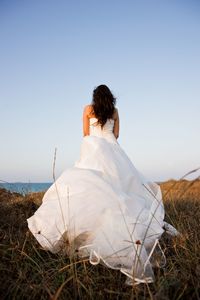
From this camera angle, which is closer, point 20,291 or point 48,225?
point 20,291

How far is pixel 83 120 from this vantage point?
586 cm

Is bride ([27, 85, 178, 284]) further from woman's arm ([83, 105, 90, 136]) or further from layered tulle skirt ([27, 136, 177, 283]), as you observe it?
woman's arm ([83, 105, 90, 136])

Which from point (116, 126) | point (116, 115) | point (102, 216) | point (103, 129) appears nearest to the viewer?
point (102, 216)

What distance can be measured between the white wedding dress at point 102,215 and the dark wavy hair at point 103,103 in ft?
2.91

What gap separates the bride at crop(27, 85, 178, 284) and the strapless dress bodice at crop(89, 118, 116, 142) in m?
0.13

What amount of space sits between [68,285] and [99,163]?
2.01 m

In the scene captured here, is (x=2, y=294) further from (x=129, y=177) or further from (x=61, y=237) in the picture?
(x=129, y=177)

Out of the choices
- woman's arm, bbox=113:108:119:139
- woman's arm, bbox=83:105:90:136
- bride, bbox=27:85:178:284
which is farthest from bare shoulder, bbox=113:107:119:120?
bride, bbox=27:85:178:284

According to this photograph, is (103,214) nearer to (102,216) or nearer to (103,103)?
(102,216)

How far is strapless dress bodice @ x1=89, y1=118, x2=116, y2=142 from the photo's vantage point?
17.6 feet

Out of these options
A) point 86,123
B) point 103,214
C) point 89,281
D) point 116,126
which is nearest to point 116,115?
point 116,126

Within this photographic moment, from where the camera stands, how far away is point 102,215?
367 centimetres

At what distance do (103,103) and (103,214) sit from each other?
2579 millimetres

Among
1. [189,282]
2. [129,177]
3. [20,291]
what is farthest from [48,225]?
[189,282]
